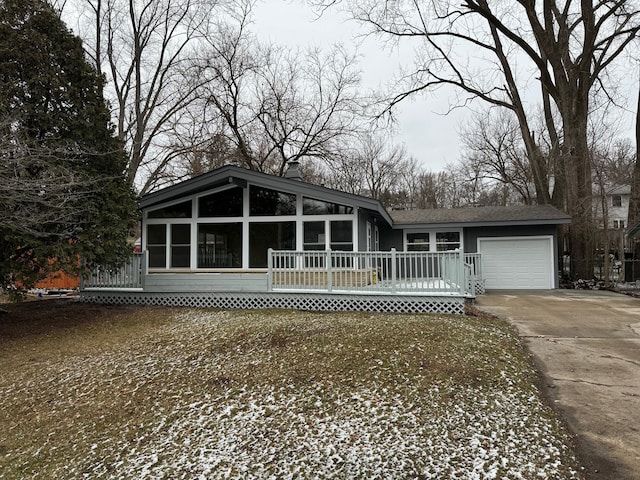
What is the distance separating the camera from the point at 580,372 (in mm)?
4508

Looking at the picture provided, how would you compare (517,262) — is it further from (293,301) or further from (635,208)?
(293,301)

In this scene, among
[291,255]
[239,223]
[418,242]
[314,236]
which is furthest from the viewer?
[418,242]

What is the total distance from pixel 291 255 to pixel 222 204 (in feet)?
10.2

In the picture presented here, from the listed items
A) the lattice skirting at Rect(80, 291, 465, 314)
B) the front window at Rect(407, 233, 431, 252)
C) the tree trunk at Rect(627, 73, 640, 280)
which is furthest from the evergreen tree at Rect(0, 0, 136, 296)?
the tree trunk at Rect(627, 73, 640, 280)

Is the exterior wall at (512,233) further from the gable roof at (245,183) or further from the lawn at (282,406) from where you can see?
the lawn at (282,406)

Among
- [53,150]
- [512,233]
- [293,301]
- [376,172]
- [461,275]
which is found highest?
[376,172]

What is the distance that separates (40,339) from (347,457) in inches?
233

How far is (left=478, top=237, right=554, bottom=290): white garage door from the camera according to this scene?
1316cm

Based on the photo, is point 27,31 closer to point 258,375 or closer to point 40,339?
point 40,339

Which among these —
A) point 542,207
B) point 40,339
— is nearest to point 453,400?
point 40,339

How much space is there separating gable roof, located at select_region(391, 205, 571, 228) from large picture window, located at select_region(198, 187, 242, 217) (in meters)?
5.75

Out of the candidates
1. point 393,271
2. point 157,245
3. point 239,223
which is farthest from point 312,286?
point 157,245

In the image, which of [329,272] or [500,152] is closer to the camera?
[329,272]

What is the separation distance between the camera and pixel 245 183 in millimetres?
10391
